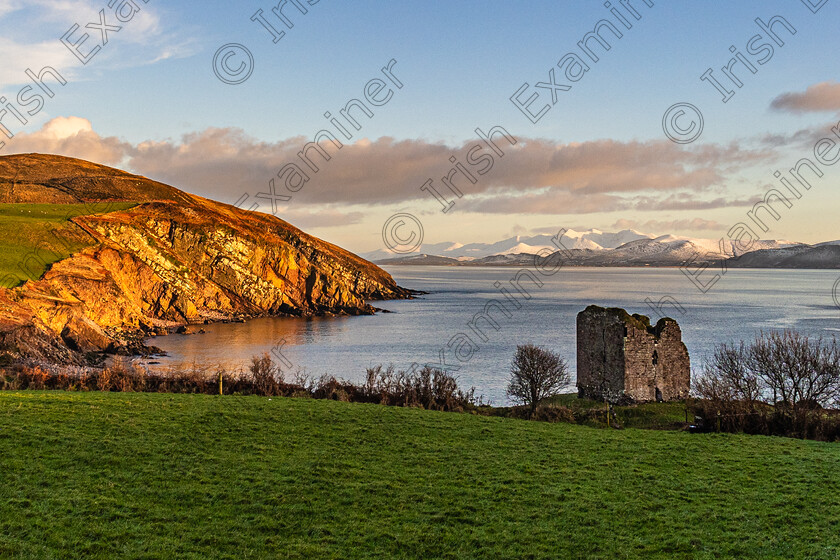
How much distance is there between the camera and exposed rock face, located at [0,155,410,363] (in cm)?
5556

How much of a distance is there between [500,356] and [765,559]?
4923 cm

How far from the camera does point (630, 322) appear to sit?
3153 centimetres

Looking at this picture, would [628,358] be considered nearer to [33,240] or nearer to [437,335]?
[437,335]

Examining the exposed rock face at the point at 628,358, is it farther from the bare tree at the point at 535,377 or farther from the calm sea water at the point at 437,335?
the calm sea water at the point at 437,335

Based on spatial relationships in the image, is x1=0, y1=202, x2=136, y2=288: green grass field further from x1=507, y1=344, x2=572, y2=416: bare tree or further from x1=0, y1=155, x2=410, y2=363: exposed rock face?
x1=507, y1=344, x2=572, y2=416: bare tree

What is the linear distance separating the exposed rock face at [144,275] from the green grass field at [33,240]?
1.44 m

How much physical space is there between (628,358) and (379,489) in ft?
70.9

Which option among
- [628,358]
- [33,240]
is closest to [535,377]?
[628,358]

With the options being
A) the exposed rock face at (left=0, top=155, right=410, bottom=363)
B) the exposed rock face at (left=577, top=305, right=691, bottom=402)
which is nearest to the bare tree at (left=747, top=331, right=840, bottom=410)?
the exposed rock face at (left=577, top=305, right=691, bottom=402)

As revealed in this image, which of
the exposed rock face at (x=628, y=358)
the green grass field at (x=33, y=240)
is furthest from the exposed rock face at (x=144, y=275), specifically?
the exposed rock face at (x=628, y=358)

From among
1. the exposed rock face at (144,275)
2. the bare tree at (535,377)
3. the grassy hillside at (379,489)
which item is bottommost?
the grassy hillside at (379,489)

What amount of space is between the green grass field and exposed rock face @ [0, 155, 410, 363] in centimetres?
144

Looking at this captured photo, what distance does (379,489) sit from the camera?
13.2 m

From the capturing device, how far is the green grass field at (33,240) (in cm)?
6100
